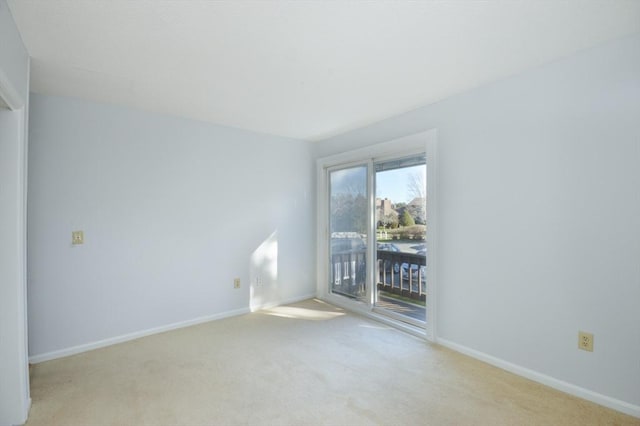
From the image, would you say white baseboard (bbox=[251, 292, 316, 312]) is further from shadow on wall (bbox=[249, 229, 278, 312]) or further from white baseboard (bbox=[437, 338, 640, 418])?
white baseboard (bbox=[437, 338, 640, 418])

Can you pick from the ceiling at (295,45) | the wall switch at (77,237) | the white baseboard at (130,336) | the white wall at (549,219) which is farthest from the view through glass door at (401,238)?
the wall switch at (77,237)

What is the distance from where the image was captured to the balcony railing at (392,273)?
3680 millimetres

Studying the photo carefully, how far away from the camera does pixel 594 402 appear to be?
1945mm

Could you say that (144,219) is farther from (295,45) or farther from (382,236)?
(382,236)

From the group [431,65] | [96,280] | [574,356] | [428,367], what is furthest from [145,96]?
[574,356]

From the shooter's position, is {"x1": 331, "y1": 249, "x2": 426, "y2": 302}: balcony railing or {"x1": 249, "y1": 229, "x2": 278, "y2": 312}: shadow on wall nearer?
{"x1": 331, "y1": 249, "x2": 426, "y2": 302}: balcony railing

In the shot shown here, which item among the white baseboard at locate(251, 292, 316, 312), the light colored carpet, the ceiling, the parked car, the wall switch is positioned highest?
the ceiling

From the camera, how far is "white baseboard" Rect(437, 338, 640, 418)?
6.06 feet

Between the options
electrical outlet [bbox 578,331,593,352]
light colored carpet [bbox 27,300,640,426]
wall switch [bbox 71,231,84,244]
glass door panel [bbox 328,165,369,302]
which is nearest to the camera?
light colored carpet [bbox 27,300,640,426]

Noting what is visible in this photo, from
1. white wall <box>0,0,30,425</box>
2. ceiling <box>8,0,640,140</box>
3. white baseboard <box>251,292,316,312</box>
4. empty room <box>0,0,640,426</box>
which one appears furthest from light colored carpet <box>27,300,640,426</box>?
ceiling <box>8,0,640,140</box>

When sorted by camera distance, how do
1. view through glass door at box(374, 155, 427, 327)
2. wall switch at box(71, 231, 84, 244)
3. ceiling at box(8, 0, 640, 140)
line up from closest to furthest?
ceiling at box(8, 0, 640, 140)
wall switch at box(71, 231, 84, 244)
view through glass door at box(374, 155, 427, 327)

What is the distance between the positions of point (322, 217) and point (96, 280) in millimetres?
2713

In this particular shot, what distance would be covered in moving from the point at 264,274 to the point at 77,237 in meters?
2.01

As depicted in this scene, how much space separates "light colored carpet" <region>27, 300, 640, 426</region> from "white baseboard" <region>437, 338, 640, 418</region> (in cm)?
6
